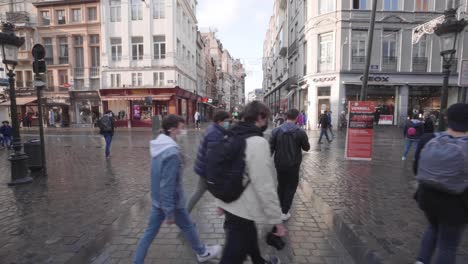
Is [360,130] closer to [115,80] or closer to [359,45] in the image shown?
[359,45]

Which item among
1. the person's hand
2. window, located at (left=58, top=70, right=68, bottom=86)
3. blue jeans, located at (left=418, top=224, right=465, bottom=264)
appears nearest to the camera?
the person's hand

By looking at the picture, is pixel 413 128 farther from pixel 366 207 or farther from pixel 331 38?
pixel 331 38

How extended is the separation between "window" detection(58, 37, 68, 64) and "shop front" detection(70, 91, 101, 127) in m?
3.79

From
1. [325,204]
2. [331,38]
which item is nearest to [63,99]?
[331,38]

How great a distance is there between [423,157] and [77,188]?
253 inches

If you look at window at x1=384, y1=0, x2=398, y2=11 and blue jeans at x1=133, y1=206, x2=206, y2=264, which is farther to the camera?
window at x1=384, y1=0, x2=398, y2=11

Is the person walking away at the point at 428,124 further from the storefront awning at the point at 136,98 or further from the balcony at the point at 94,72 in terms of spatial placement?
the balcony at the point at 94,72

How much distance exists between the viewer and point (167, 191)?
2635mm

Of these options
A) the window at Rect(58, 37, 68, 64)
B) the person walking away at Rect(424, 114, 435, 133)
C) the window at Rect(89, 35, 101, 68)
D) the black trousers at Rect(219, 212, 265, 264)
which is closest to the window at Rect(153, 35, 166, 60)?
the window at Rect(89, 35, 101, 68)

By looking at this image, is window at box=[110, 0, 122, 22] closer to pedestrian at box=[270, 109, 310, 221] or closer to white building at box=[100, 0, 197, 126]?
white building at box=[100, 0, 197, 126]

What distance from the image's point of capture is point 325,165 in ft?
27.9

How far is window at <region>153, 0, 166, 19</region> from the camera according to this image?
2812cm

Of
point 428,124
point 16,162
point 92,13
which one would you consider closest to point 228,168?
point 16,162

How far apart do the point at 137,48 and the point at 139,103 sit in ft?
19.0
